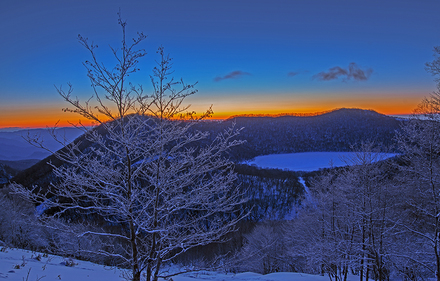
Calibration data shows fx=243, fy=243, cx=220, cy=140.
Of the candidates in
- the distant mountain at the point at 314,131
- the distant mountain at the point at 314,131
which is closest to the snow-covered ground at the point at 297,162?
the distant mountain at the point at 314,131

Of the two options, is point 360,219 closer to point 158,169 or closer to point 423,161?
point 423,161

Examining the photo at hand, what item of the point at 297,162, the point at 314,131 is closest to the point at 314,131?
the point at 314,131

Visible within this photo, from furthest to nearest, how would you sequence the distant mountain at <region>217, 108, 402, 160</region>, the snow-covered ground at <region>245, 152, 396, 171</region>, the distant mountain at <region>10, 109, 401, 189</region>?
the distant mountain at <region>217, 108, 402, 160</region> < the distant mountain at <region>10, 109, 401, 189</region> < the snow-covered ground at <region>245, 152, 396, 171</region>

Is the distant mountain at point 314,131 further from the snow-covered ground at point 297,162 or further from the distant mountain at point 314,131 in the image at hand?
the snow-covered ground at point 297,162

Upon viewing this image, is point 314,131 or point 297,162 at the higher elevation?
point 314,131

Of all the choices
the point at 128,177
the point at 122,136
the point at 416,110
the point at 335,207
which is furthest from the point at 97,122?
the point at 335,207

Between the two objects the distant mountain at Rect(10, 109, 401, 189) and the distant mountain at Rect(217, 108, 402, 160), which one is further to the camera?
the distant mountain at Rect(217, 108, 402, 160)

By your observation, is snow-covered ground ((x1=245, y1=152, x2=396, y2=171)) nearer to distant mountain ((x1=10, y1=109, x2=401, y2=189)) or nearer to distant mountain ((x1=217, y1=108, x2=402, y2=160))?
distant mountain ((x1=10, y1=109, x2=401, y2=189))

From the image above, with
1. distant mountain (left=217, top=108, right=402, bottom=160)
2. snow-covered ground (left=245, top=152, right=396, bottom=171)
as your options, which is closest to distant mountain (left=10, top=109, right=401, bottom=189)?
distant mountain (left=217, top=108, right=402, bottom=160)

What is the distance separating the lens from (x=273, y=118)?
158 metres

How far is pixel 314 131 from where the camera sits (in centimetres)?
14512

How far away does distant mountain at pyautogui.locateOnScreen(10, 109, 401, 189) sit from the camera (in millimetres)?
126125

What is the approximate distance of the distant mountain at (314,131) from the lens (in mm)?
126125

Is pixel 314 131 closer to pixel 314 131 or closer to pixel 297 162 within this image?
pixel 314 131
